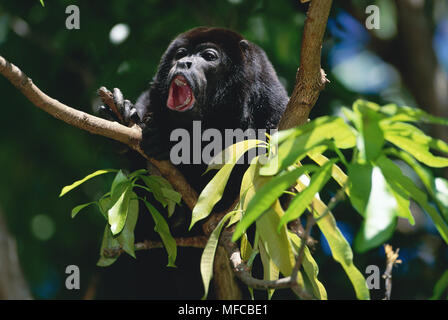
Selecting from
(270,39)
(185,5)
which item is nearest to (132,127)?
(270,39)

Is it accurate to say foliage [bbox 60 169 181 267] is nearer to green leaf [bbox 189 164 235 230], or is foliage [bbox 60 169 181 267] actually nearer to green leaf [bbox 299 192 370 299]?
green leaf [bbox 189 164 235 230]

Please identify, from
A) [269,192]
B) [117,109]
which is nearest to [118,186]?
[117,109]

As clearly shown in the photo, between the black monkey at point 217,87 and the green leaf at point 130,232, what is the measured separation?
0.85m

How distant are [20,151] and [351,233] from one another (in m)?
3.07

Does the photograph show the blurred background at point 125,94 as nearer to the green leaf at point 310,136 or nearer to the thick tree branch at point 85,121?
the thick tree branch at point 85,121

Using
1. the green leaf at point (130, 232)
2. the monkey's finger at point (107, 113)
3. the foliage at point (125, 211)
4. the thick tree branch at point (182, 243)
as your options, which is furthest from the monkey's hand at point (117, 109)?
the thick tree branch at point (182, 243)

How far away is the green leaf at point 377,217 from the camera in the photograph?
51.9 inches

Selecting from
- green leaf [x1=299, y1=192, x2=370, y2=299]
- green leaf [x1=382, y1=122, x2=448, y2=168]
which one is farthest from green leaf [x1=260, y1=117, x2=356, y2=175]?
green leaf [x1=299, y1=192, x2=370, y2=299]

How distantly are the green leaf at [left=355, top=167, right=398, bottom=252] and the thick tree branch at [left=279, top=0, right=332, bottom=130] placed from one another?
0.81 m

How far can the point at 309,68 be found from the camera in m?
2.21

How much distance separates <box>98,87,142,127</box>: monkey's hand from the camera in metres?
2.68

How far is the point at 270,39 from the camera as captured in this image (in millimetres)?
4145

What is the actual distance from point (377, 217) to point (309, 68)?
975mm
